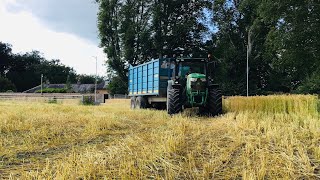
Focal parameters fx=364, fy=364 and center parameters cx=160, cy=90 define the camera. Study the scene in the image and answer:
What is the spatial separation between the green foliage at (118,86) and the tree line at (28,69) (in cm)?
3574

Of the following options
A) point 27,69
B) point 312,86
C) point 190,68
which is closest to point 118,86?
point 312,86

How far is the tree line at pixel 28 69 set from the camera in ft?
271

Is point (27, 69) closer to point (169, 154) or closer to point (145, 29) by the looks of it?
point (145, 29)

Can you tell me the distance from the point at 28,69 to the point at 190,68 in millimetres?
81736

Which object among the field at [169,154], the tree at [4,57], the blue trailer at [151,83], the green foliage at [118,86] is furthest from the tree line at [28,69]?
the field at [169,154]

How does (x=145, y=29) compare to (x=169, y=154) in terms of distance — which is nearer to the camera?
(x=169, y=154)

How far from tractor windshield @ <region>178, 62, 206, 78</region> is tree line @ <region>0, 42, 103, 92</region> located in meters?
62.5

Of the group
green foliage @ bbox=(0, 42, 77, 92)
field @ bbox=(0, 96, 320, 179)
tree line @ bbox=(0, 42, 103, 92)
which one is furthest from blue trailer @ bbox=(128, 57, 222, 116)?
green foliage @ bbox=(0, 42, 77, 92)

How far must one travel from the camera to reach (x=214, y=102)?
1320cm

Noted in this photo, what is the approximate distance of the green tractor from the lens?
1295cm

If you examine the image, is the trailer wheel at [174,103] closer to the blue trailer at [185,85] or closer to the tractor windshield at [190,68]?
the blue trailer at [185,85]

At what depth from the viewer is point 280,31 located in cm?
2367

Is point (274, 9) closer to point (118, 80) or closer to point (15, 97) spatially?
point (118, 80)

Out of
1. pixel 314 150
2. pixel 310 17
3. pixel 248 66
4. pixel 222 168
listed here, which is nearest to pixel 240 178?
pixel 222 168
